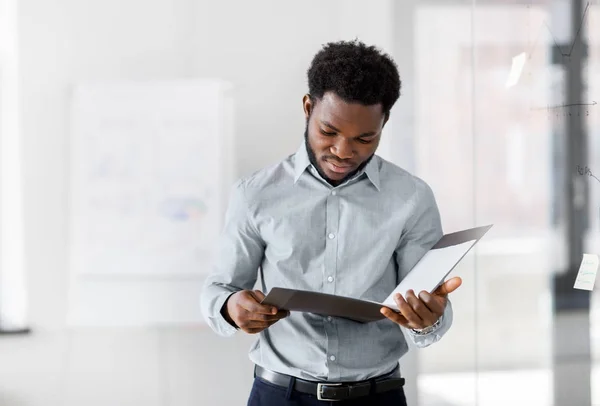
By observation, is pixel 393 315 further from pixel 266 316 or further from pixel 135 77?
pixel 135 77

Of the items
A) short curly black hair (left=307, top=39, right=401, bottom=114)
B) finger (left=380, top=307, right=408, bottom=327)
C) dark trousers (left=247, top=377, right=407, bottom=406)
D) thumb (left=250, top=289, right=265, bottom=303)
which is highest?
short curly black hair (left=307, top=39, right=401, bottom=114)

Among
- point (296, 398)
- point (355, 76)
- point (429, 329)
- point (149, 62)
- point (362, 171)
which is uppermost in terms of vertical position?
point (149, 62)

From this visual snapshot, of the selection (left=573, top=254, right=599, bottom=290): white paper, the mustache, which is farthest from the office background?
the mustache

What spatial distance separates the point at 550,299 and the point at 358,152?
26.3 inches

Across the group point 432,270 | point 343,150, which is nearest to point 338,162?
point 343,150

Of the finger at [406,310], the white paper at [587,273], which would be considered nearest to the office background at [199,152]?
the white paper at [587,273]

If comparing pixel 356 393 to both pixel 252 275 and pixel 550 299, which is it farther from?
pixel 550 299

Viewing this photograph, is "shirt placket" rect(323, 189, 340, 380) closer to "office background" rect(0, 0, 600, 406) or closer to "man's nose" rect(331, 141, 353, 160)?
"man's nose" rect(331, 141, 353, 160)

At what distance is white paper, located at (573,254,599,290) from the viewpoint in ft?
5.17

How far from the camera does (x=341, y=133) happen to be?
5.06 feet

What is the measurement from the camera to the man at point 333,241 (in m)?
1.57

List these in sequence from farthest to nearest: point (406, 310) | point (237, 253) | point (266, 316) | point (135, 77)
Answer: point (135, 77), point (237, 253), point (266, 316), point (406, 310)

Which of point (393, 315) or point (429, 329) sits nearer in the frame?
point (393, 315)

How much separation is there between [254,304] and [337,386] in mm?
293
